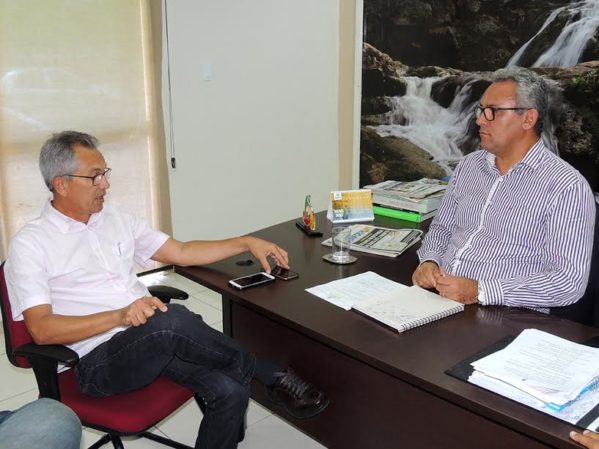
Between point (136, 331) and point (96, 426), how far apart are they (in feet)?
0.98

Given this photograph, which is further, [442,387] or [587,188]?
[587,188]

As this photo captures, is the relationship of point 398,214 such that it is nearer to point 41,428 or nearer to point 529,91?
point 529,91

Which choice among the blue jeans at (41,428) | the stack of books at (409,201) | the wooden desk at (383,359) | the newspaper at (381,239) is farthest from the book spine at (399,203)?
the blue jeans at (41,428)

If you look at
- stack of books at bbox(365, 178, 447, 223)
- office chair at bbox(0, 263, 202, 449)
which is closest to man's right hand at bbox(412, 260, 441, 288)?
stack of books at bbox(365, 178, 447, 223)

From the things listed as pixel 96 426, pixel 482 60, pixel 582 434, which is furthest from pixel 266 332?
pixel 482 60

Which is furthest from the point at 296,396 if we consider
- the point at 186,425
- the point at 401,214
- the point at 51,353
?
the point at 401,214

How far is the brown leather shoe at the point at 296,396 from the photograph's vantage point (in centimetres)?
174

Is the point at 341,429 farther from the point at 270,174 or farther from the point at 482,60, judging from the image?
the point at 270,174

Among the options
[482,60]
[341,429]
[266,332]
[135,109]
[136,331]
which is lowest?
[341,429]

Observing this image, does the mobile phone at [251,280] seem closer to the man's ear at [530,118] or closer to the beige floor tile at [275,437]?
the beige floor tile at [275,437]

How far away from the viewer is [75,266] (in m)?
1.83

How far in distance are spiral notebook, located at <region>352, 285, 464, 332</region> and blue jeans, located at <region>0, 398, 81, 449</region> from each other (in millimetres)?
798

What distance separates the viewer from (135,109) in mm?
3607

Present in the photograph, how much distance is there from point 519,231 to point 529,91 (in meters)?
0.46
